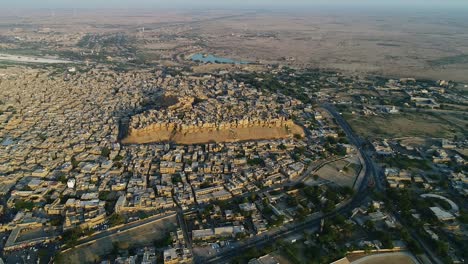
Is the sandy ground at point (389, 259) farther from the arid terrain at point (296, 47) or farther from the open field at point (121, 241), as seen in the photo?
the arid terrain at point (296, 47)

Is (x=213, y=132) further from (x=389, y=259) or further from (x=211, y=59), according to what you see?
(x=211, y=59)

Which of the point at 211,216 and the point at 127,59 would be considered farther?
the point at 127,59

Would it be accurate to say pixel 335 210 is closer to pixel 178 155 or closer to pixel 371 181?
pixel 371 181

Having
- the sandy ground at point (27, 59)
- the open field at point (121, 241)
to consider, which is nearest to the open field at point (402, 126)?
the open field at point (121, 241)

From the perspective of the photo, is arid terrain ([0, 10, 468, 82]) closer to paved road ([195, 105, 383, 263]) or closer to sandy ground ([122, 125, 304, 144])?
sandy ground ([122, 125, 304, 144])

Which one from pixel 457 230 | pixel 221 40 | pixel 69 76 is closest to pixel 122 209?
pixel 457 230

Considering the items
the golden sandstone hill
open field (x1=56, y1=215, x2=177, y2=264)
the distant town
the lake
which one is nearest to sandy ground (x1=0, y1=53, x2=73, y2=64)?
the distant town
